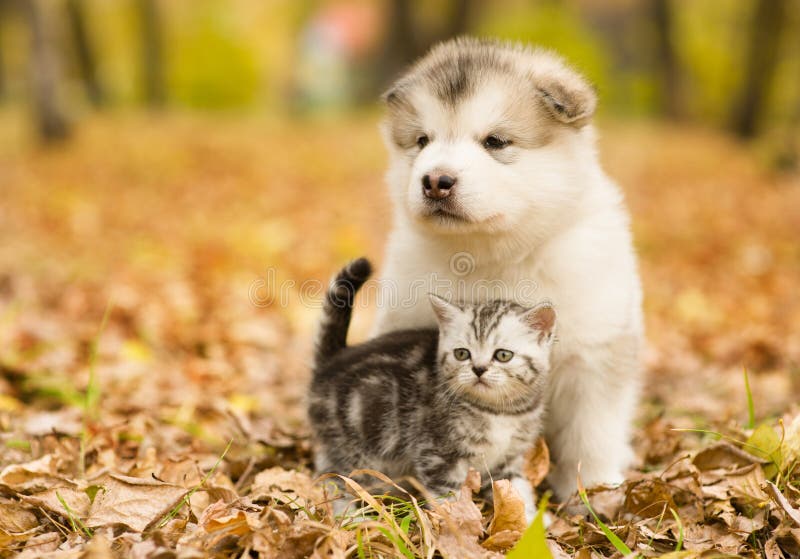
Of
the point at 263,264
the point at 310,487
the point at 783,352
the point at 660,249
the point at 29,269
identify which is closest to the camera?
the point at 310,487

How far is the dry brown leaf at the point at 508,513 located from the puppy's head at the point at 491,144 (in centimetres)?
96

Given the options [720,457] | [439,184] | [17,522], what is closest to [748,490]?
[720,457]

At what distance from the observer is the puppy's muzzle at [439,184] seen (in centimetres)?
276

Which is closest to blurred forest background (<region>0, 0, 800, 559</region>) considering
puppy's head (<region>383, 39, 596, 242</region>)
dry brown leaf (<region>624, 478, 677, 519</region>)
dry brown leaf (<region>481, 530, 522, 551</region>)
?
dry brown leaf (<region>624, 478, 677, 519</region>)

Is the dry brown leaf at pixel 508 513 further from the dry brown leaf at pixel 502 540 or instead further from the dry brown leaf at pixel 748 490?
the dry brown leaf at pixel 748 490

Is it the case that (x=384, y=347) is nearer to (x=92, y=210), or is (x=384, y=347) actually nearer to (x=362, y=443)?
(x=362, y=443)

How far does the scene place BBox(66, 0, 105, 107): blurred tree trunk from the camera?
62.9ft

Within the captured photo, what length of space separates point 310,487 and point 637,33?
26.6m

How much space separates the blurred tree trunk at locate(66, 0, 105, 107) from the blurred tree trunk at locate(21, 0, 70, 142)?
675cm

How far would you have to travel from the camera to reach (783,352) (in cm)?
539

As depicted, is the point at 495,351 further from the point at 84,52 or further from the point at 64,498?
the point at 84,52

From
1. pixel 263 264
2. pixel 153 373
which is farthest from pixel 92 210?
pixel 153 373

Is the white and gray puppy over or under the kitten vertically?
over

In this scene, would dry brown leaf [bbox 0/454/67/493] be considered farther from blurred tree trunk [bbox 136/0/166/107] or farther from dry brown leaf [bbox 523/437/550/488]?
blurred tree trunk [bbox 136/0/166/107]
